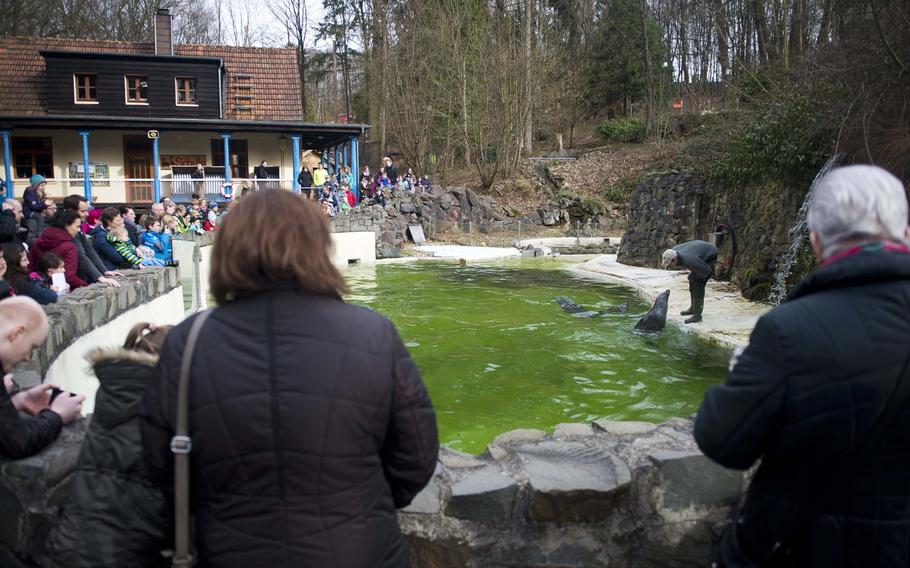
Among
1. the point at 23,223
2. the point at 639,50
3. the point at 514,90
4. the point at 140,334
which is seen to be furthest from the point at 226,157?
the point at 140,334

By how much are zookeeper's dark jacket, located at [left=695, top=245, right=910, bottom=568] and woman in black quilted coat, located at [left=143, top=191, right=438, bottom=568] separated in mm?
873

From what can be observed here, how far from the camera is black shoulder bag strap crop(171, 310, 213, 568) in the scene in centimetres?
170

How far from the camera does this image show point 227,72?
3088 cm

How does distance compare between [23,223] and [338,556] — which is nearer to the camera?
[338,556]

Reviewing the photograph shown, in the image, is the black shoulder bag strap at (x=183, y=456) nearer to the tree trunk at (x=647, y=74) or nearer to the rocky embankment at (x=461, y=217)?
the rocky embankment at (x=461, y=217)

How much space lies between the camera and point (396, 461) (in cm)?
183

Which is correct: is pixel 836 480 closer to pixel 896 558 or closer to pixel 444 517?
pixel 896 558

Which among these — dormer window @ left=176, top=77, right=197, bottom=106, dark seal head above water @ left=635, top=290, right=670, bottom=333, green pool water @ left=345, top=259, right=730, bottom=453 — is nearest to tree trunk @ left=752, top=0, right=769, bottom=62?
green pool water @ left=345, top=259, right=730, bottom=453

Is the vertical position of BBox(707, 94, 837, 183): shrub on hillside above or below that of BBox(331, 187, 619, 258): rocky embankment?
above

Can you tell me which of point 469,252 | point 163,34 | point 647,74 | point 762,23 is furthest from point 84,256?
point 647,74

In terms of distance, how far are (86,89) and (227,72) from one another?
573 cm

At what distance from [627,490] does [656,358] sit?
6.03 metres

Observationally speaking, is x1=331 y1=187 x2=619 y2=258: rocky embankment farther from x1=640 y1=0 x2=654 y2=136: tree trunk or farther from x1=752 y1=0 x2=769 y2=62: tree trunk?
x1=752 y1=0 x2=769 y2=62: tree trunk

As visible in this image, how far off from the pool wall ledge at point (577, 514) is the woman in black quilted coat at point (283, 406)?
2.58ft
